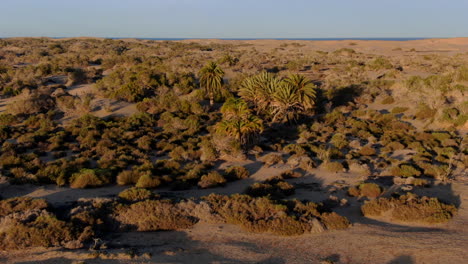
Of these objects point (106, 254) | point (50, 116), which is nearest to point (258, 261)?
point (106, 254)

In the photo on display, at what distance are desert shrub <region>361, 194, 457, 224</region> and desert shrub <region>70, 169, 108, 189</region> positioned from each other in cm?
1021

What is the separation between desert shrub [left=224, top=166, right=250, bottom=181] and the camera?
15070 mm

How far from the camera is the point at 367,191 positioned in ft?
41.9

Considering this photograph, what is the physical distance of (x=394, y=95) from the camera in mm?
29094

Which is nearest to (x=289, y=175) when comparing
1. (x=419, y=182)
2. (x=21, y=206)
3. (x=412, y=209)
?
(x=419, y=182)

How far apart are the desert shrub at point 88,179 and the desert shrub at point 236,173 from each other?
5197mm

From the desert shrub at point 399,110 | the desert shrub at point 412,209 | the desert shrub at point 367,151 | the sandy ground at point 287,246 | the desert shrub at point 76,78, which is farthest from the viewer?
the desert shrub at point 76,78

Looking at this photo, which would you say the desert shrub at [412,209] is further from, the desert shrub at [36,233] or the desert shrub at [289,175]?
the desert shrub at [36,233]

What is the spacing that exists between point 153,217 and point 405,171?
35.7ft

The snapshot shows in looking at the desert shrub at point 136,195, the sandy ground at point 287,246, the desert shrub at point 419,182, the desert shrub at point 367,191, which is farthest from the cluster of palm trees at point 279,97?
the sandy ground at point 287,246

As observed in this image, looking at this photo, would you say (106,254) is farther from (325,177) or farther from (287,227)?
(325,177)

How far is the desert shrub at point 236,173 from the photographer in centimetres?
1507

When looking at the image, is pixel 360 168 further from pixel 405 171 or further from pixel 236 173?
pixel 236 173

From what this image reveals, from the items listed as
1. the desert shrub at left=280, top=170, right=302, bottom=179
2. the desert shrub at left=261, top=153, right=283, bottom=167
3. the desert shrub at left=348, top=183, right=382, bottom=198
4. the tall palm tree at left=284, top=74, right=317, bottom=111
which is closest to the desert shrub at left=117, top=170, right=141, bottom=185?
the desert shrub at left=261, top=153, right=283, bottom=167
